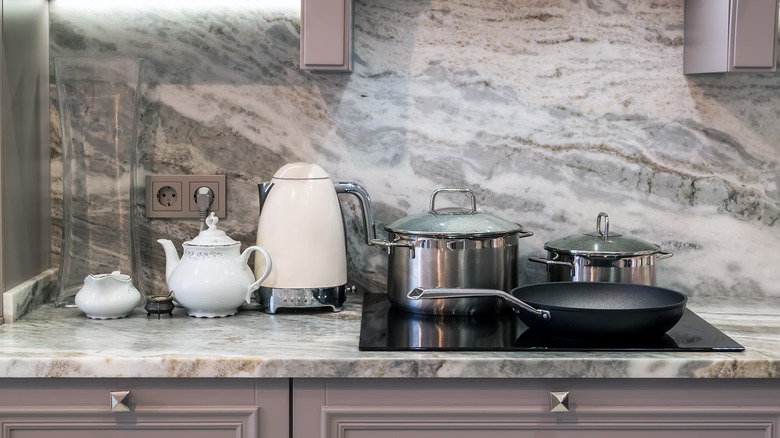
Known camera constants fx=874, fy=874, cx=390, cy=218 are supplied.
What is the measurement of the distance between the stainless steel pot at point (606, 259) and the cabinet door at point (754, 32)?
38 cm

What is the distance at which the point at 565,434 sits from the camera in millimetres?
1354

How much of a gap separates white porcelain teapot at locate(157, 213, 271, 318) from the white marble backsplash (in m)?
0.24

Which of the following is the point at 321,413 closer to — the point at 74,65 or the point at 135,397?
the point at 135,397

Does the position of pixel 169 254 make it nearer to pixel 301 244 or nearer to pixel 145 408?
pixel 301 244

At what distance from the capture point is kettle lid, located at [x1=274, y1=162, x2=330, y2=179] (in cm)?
167

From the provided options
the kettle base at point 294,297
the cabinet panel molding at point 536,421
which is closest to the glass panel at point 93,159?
the kettle base at point 294,297

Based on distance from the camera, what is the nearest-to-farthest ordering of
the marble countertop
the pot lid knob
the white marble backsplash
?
the marble countertop < the pot lid knob < the white marble backsplash

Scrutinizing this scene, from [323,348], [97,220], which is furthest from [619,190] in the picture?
[97,220]

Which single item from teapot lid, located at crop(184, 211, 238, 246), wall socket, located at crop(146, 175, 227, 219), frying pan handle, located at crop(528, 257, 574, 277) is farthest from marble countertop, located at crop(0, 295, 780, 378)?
wall socket, located at crop(146, 175, 227, 219)

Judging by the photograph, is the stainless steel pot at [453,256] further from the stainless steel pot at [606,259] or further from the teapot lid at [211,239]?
the teapot lid at [211,239]

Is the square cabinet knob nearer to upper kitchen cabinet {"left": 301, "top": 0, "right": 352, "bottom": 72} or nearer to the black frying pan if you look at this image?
the black frying pan

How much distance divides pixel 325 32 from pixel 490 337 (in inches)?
24.6

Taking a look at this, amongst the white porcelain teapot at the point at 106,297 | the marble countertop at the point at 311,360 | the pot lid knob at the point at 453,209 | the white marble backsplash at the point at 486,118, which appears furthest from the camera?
the white marble backsplash at the point at 486,118

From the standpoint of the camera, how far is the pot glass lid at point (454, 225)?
1.60 meters
